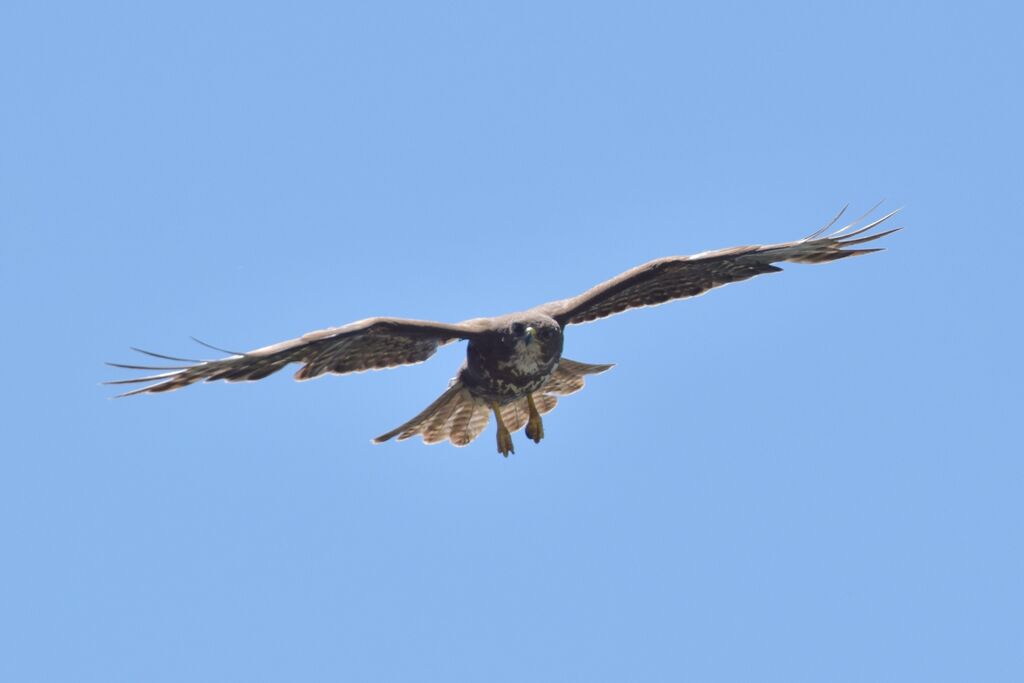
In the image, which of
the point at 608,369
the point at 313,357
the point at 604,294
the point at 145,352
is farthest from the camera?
the point at 608,369

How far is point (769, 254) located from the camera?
47.0ft

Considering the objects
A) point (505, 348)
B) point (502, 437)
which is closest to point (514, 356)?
point (505, 348)

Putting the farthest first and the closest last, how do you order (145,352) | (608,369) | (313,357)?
(608,369), (313,357), (145,352)

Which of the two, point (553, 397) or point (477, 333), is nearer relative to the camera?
point (477, 333)

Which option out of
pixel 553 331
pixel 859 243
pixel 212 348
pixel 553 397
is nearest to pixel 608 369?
pixel 553 397

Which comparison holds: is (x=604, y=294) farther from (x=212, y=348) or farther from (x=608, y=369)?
(x=212, y=348)

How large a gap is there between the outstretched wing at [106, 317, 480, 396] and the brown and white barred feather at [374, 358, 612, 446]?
87 centimetres

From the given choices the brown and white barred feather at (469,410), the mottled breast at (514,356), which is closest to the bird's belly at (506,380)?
the mottled breast at (514,356)

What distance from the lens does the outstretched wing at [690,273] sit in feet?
Result: 46.0

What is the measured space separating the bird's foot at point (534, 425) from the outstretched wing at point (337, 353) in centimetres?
131

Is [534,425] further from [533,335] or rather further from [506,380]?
[533,335]

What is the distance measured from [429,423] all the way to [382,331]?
1.90 meters

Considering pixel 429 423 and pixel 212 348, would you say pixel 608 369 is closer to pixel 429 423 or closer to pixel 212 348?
pixel 429 423

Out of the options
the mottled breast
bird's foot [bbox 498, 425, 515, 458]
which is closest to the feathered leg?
bird's foot [bbox 498, 425, 515, 458]
